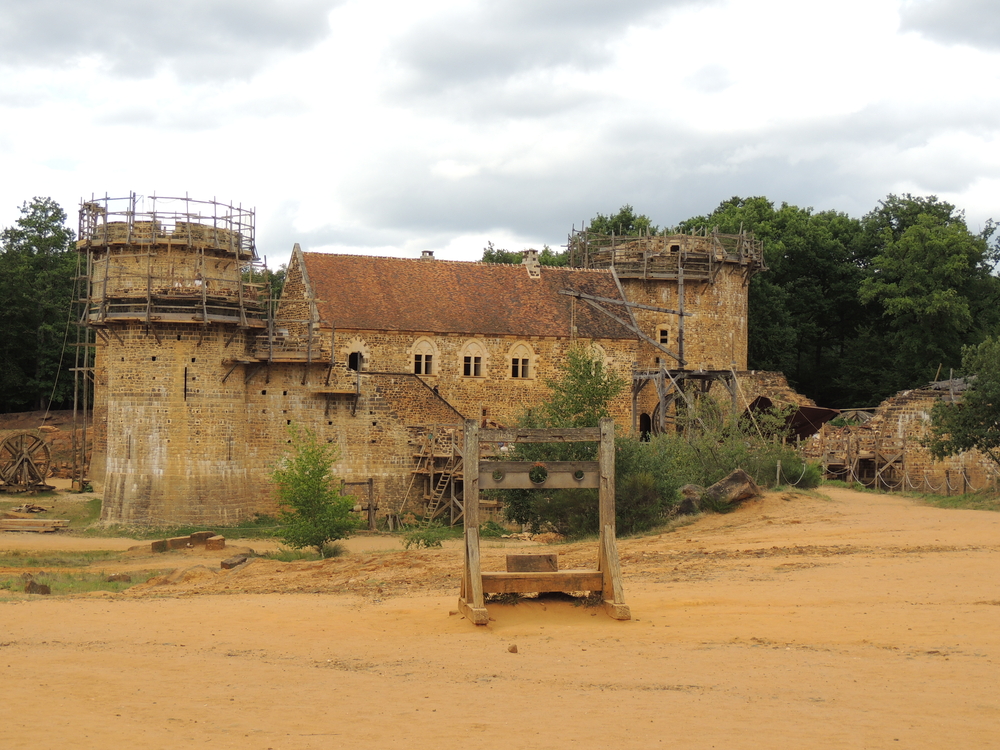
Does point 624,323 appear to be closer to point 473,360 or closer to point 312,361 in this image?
point 473,360

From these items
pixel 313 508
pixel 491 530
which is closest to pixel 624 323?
pixel 491 530

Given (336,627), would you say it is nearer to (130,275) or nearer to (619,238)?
(130,275)

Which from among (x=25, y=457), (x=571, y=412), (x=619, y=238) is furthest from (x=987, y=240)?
(x=25, y=457)

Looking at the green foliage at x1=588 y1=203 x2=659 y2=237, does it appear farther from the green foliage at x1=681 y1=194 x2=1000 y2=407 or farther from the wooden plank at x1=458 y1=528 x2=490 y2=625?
the wooden plank at x1=458 y1=528 x2=490 y2=625

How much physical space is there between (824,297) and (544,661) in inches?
1808

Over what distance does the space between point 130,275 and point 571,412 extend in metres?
→ 13.3

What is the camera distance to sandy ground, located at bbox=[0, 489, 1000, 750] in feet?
29.5

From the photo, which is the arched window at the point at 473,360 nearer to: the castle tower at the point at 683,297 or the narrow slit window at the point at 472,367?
the narrow slit window at the point at 472,367

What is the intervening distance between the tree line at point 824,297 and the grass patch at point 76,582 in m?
31.3

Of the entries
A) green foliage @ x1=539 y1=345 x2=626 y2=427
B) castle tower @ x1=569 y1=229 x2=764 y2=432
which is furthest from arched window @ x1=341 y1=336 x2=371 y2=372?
castle tower @ x1=569 y1=229 x2=764 y2=432

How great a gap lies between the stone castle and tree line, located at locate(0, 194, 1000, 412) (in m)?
10.4

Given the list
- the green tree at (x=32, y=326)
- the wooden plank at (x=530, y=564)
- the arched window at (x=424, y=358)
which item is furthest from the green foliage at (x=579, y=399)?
the green tree at (x=32, y=326)

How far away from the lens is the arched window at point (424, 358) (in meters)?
38.3

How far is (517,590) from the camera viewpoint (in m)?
14.1
